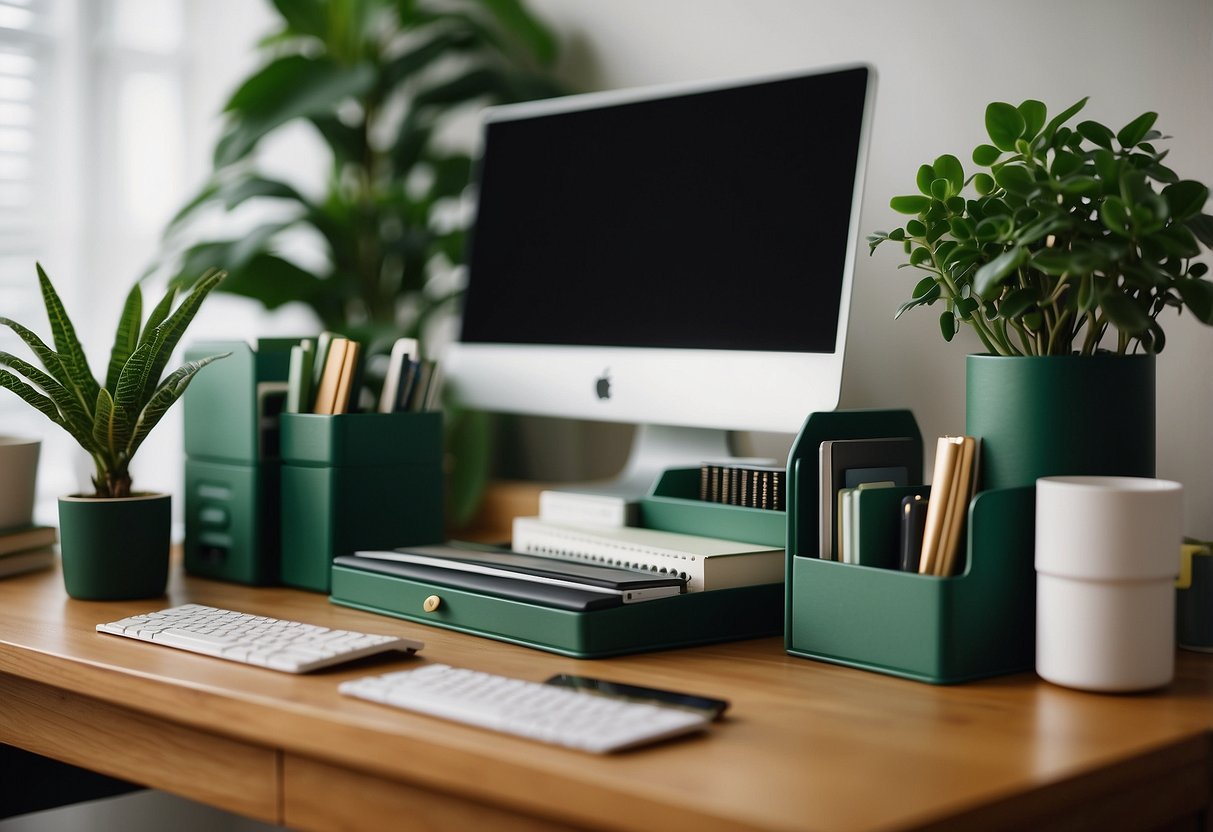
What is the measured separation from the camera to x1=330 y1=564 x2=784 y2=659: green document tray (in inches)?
42.6

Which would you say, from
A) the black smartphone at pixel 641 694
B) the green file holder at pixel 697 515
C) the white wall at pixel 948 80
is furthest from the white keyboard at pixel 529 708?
the white wall at pixel 948 80

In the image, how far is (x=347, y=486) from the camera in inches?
56.7

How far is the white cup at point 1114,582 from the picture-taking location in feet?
3.09

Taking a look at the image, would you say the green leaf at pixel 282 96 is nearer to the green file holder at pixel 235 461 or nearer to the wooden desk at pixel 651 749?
the green file holder at pixel 235 461

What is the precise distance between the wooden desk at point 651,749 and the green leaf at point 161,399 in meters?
0.25

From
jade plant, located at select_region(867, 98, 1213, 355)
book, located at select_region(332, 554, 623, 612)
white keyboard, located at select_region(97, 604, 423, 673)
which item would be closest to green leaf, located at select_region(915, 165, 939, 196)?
jade plant, located at select_region(867, 98, 1213, 355)

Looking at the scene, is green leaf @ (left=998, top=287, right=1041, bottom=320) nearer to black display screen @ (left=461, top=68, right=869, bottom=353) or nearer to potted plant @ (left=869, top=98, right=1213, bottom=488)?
potted plant @ (left=869, top=98, right=1213, bottom=488)

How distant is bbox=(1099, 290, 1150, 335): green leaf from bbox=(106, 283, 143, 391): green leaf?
3.33 feet

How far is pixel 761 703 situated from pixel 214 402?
2.87 feet

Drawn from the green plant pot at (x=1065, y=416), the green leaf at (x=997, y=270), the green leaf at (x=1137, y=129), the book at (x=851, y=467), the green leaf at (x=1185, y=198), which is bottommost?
the book at (x=851, y=467)

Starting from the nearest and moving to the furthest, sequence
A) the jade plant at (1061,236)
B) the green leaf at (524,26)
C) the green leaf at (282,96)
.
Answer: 1. the jade plant at (1061,236)
2. the green leaf at (282,96)
3. the green leaf at (524,26)

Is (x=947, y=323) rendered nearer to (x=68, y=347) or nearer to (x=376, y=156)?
(x=68, y=347)

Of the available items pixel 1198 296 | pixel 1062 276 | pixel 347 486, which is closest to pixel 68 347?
pixel 347 486

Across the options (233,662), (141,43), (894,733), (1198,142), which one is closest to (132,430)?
(233,662)
